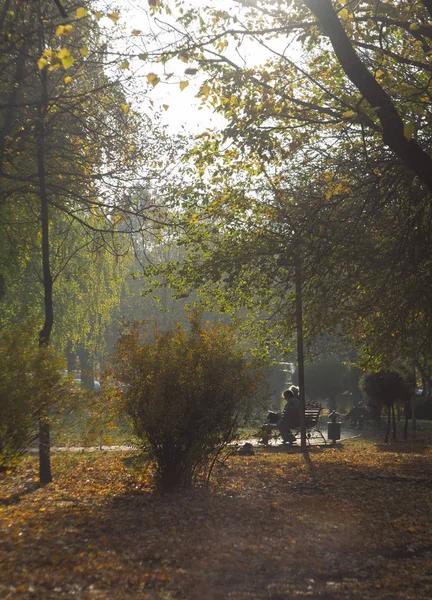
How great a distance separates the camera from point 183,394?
9234 mm

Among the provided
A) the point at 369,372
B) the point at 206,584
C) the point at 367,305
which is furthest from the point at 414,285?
the point at 369,372

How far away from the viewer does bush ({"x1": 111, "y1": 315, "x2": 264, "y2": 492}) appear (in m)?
9.24

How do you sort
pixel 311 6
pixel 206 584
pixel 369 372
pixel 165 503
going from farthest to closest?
1. pixel 369 372
2. pixel 165 503
3. pixel 311 6
4. pixel 206 584

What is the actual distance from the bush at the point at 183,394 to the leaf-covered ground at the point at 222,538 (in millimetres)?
490

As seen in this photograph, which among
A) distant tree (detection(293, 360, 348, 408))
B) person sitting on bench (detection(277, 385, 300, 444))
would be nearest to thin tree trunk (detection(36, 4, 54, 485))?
person sitting on bench (detection(277, 385, 300, 444))

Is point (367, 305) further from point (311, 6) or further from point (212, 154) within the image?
point (311, 6)

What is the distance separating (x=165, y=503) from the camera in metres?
8.63

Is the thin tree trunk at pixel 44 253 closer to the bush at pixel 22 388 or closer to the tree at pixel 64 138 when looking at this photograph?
the tree at pixel 64 138

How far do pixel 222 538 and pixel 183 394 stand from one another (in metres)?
2.74

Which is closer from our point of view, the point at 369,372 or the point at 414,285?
the point at 414,285

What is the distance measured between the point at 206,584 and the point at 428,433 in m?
21.6

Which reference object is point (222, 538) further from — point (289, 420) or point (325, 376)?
point (325, 376)

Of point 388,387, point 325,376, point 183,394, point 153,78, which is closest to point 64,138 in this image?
point 183,394

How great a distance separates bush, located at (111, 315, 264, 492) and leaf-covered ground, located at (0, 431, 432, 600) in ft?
1.61
